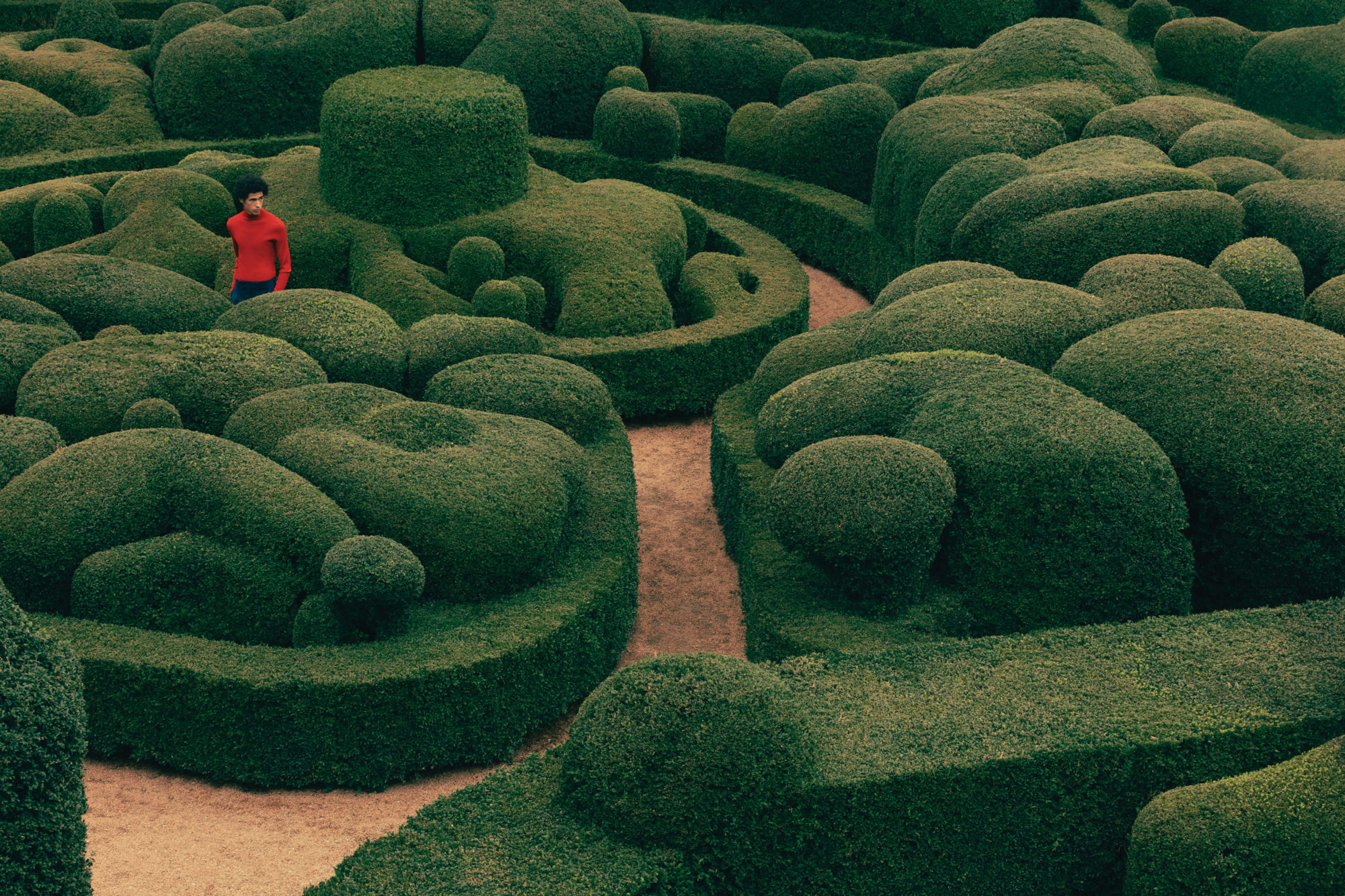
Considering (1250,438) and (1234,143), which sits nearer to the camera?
(1250,438)

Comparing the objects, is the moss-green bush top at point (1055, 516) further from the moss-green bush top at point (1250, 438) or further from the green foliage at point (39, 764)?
the green foliage at point (39, 764)

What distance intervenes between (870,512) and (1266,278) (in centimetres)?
498

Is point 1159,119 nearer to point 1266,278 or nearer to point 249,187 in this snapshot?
point 1266,278

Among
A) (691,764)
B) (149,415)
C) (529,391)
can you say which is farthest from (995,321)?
(149,415)

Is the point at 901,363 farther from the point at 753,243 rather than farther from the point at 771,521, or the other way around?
the point at 753,243

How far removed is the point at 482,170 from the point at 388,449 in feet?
25.3

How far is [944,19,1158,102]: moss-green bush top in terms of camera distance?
16594 millimetres

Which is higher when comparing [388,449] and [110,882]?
[388,449]

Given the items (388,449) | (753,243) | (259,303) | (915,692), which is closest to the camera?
(915,692)

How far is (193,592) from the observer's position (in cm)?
Answer: 860

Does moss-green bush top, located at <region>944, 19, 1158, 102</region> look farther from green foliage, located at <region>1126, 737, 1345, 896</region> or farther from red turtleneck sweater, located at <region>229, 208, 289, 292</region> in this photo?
green foliage, located at <region>1126, 737, 1345, 896</region>

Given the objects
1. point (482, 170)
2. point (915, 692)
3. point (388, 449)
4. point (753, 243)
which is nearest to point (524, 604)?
point (388, 449)

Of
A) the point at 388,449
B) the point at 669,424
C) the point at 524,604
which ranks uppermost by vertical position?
the point at 388,449

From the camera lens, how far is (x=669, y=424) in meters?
14.7
